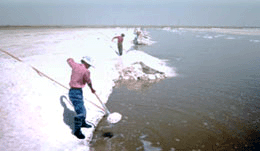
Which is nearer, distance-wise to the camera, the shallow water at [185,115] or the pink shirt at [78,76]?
the pink shirt at [78,76]

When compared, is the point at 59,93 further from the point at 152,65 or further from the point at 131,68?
the point at 152,65

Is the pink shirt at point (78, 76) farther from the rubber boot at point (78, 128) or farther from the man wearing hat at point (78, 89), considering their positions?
the rubber boot at point (78, 128)

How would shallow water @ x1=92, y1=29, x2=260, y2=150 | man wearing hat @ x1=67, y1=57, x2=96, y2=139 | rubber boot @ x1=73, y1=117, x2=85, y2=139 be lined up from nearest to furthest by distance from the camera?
rubber boot @ x1=73, y1=117, x2=85, y2=139
man wearing hat @ x1=67, y1=57, x2=96, y2=139
shallow water @ x1=92, y1=29, x2=260, y2=150

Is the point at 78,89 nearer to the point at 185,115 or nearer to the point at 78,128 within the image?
the point at 78,128

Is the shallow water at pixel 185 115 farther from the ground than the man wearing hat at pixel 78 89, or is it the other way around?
the man wearing hat at pixel 78 89

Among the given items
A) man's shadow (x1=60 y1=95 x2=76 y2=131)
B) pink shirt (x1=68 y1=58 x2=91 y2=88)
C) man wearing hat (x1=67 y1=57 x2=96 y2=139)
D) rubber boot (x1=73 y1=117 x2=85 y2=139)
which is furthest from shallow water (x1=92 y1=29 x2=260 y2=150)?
pink shirt (x1=68 y1=58 x2=91 y2=88)

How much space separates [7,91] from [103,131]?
8.50 ft

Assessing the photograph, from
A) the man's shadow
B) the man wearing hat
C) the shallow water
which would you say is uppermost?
the man wearing hat

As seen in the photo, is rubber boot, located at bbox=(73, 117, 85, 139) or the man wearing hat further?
the man wearing hat

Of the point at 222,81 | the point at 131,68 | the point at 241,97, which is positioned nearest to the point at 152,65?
the point at 131,68

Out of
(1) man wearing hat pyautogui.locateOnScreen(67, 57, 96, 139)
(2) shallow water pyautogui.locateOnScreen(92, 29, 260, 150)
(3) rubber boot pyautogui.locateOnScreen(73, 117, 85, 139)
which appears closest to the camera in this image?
(3) rubber boot pyautogui.locateOnScreen(73, 117, 85, 139)

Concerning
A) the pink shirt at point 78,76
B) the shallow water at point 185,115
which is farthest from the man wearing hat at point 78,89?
the shallow water at point 185,115

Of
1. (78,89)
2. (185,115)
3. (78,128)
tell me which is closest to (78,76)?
(78,89)

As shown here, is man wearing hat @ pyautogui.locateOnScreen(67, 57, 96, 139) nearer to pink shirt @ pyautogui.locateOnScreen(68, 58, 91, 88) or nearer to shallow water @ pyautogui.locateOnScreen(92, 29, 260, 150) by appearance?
pink shirt @ pyautogui.locateOnScreen(68, 58, 91, 88)
